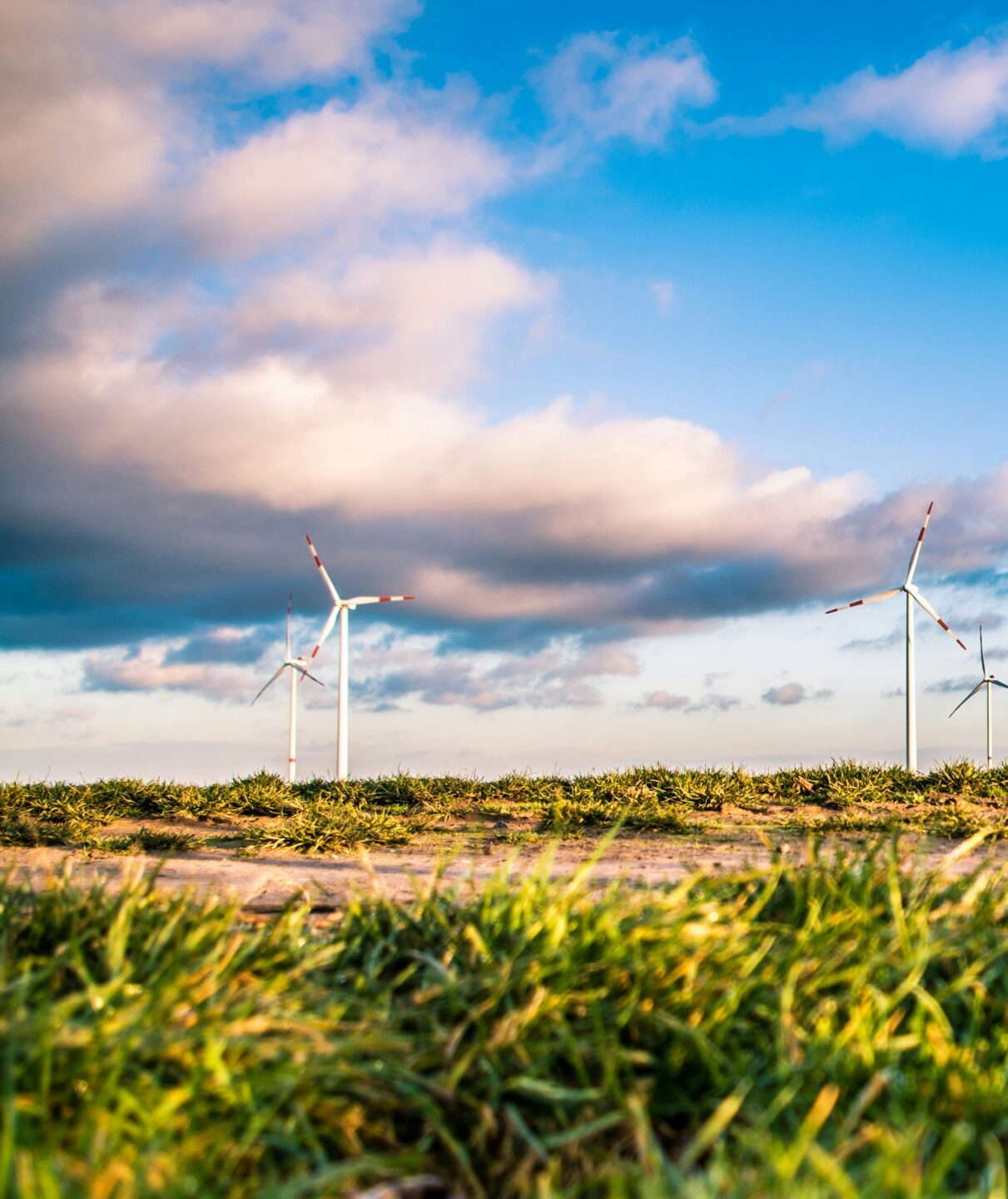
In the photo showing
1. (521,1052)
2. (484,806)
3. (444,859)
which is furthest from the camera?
(484,806)

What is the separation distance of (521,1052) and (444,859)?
14.3 feet

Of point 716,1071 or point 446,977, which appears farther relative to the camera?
point 446,977

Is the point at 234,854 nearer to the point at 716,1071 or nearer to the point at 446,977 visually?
the point at 446,977

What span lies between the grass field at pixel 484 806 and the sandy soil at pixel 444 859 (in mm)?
460

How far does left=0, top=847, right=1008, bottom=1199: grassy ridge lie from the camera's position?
3.21 meters

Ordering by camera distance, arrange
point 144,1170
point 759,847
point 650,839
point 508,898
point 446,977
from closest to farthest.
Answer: point 144,1170 → point 446,977 → point 508,898 → point 759,847 → point 650,839

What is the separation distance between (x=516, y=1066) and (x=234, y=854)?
26.1ft

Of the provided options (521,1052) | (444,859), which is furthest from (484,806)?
(521,1052)

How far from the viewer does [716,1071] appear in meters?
3.80

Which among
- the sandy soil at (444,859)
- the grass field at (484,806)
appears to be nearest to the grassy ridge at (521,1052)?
the sandy soil at (444,859)

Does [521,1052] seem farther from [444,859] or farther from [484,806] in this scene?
[484,806]

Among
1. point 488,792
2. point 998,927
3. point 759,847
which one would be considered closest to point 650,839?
point 759,847

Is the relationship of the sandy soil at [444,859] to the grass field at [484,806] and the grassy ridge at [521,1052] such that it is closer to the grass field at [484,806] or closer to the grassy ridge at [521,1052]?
the grass field at [484,806]

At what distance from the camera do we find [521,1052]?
3875mm
